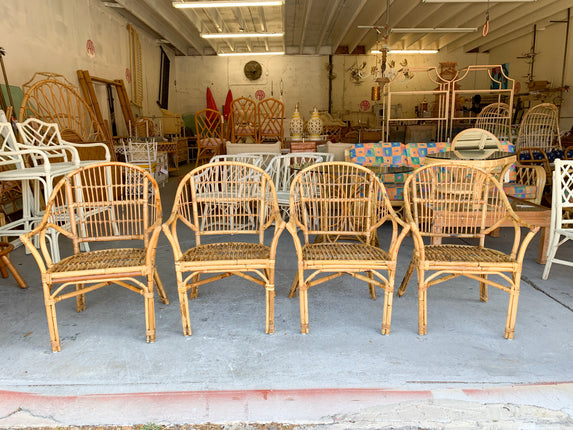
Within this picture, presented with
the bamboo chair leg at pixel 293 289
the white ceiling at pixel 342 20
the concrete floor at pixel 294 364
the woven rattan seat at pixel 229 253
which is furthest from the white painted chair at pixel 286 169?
the white ceiling at pixel 342 20

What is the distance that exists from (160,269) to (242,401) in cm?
174

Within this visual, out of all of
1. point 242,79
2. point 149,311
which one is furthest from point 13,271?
point 242,79

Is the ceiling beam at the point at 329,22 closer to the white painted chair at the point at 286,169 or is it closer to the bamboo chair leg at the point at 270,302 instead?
the white painted chair at the point at 286,169

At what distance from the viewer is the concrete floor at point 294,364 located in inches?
64.7

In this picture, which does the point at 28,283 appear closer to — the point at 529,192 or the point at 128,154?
the point at 128,154

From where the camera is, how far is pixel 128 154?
674cm

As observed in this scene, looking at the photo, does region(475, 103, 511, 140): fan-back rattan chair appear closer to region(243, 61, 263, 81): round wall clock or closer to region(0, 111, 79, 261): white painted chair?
region(0, 111, 79, 261): white painted chair

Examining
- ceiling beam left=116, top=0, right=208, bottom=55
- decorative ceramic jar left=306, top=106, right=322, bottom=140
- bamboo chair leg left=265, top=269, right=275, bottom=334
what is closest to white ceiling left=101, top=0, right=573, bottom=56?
ceiling beam left=116, top=0, right=208, bottom=55

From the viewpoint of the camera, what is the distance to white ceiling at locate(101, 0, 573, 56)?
8.54 m

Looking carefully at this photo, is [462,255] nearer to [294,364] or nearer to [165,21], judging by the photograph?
[294,364]

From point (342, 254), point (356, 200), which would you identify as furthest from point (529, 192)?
point (342, 254)

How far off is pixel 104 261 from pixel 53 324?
369 millimetres

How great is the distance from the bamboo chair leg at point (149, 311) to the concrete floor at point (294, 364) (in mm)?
54

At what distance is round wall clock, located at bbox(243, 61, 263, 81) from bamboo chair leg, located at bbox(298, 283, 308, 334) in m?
12.4
